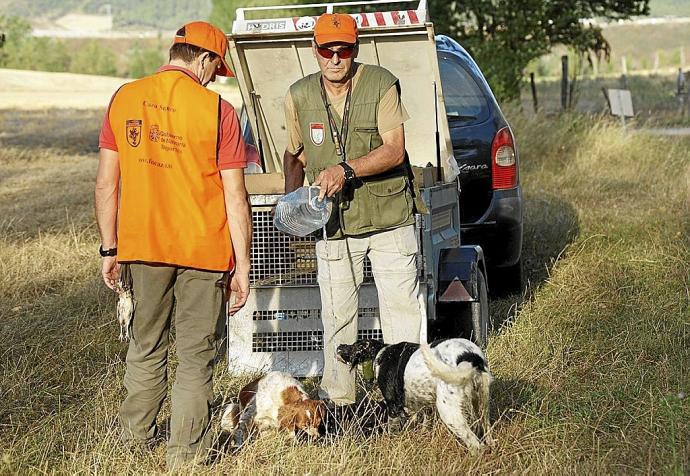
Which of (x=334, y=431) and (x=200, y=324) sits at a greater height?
(x=200, y=324)

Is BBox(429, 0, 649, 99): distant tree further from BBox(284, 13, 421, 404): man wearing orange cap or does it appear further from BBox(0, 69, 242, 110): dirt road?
BBox(0, 69, 242, 110): dirt road

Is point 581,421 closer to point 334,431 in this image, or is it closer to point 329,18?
point 334,431

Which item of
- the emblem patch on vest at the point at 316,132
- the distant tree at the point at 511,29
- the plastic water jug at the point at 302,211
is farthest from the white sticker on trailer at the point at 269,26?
the distant tree at the point at 511,29

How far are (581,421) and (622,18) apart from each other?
1898 cm

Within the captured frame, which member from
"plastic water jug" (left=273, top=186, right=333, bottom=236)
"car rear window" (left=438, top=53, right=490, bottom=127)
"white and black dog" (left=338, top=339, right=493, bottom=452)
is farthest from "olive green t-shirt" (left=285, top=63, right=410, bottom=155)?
"car rear window" (left=438, top=53, right=490, bottom=127)

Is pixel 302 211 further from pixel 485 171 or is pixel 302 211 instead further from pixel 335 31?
pixel 485 171

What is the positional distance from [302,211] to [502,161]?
304 centimetres

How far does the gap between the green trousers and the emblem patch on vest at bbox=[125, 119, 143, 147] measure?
21.5 inches

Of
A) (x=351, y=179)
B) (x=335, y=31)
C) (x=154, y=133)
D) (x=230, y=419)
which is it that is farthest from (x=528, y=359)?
(x=154, y=133)

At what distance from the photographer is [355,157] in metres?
5.64

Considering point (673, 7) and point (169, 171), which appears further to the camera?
point (673, 7)

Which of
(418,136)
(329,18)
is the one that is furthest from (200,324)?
(418,136)

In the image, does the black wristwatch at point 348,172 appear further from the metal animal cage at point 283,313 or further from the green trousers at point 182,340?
the metal animal cage at point 283,313

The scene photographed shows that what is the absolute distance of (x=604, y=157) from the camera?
16109mm
